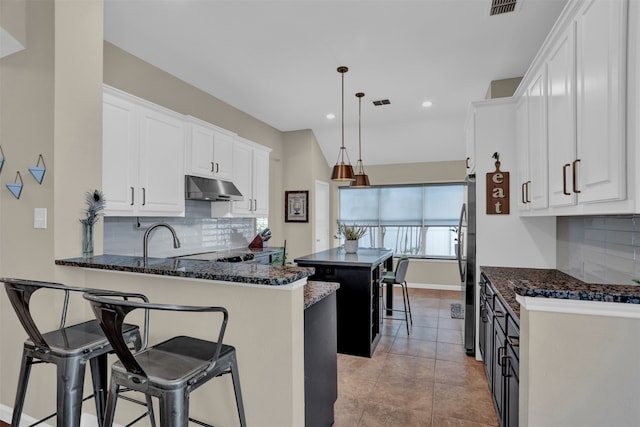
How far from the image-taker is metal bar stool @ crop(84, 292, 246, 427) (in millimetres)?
1146

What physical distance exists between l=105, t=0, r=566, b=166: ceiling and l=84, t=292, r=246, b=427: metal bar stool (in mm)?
2398

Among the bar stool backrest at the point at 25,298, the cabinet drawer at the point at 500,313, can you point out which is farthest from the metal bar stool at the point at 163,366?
the cabinet drawer at the point at 500,313

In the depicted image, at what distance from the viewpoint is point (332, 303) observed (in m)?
2.09

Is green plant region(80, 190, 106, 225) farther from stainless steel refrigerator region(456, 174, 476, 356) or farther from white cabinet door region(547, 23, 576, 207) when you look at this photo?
stainless steel refrigerator region(456, 174, 476, 356)

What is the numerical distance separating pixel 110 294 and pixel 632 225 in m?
2.62

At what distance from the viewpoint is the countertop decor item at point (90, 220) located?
2.14 meters

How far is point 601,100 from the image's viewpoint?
1385 millimetres

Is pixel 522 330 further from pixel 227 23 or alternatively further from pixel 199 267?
pixel 227 23

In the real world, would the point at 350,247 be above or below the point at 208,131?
below

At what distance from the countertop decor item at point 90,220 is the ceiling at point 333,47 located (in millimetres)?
1562

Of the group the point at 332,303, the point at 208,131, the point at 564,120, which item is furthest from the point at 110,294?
the point at 208,131

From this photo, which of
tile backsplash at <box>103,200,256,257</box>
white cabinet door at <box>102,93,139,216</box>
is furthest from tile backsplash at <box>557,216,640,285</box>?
tile backsplash at <box>103,200,256,257</box>

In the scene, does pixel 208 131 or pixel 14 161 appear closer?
pixel 14 161

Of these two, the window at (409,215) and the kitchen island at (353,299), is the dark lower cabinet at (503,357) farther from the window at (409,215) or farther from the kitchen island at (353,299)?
the window at (409,215)
